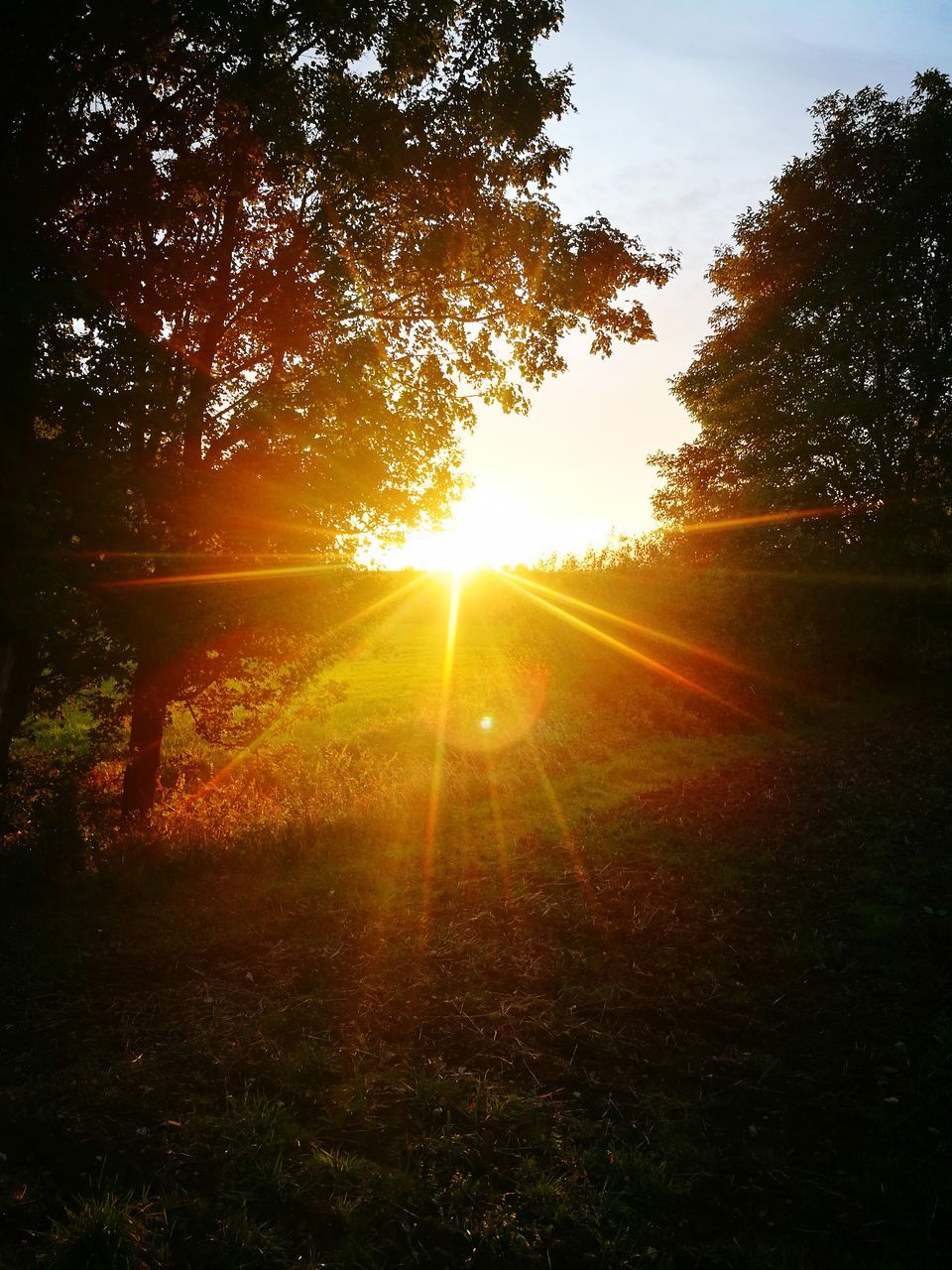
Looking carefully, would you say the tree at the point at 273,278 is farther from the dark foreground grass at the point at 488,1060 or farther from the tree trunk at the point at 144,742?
the dark foreground grass at the point at 488,1060

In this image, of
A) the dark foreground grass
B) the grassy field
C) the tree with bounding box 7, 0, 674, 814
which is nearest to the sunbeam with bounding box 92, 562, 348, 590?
the tree with bounding box 7, 0, 674, 814

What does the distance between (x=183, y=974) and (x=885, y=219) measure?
88.8 ft

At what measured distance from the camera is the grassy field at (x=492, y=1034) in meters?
3.35

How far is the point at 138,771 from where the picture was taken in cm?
1150

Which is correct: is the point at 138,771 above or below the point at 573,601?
below

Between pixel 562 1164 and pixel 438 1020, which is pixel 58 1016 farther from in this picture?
pixel 562 1164

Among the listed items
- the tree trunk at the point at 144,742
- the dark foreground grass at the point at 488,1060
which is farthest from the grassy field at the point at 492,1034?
the tree trunk at the point at 144,742

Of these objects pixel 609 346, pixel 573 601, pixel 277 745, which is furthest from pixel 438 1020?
pixel 573 601

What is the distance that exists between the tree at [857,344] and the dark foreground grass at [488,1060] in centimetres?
1636

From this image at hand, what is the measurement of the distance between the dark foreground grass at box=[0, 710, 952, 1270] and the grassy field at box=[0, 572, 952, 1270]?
20mm

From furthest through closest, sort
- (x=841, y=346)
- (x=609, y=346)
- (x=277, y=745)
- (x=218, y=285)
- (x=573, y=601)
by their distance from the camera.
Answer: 1. (x=841, y=346)
2. (x=573, y=601)
3. (x=277, y=745)
4. (x=609, y=346)
5. (x=218, y=285)

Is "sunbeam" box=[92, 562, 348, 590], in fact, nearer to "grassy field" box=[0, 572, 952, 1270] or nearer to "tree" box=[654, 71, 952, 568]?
"grassy field" box=[0, 572, 952, 1270]

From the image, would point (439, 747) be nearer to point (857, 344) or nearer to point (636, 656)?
point (636, 656)

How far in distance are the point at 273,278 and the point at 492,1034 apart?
10.7m
